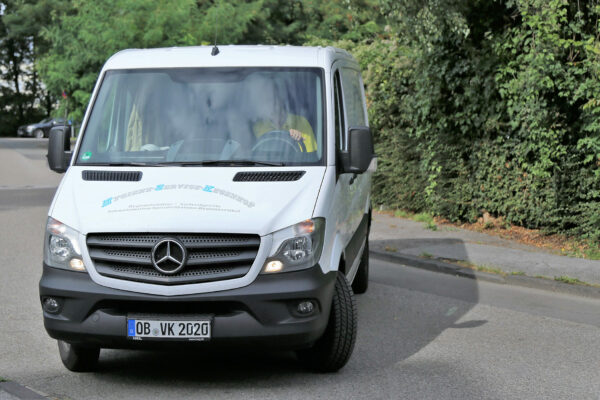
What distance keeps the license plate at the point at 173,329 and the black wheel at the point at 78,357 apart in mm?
707

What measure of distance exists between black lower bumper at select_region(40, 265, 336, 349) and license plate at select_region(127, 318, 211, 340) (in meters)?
0.04

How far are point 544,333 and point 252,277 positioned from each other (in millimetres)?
3179

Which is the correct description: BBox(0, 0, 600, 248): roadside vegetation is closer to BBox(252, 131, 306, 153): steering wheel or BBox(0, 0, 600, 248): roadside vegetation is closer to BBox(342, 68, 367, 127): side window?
BBox(342, 68, 367, 127): side window

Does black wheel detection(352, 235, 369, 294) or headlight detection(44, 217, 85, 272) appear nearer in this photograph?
headlight detection(44, 217, 85, 272)

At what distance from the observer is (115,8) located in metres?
26.2

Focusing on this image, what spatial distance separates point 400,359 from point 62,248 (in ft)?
8.22

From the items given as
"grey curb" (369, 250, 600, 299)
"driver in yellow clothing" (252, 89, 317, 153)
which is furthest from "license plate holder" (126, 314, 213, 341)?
"grey curb" (369, 250, 600, 299)

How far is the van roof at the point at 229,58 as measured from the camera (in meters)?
6.89

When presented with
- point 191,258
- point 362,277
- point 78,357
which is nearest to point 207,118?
point 191,258

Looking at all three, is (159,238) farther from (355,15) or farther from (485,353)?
(355,15)

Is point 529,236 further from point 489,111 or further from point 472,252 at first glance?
point 489,111

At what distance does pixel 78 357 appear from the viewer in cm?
616

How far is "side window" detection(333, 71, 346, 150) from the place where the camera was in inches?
266

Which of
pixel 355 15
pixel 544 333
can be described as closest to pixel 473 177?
pixel 355 15
